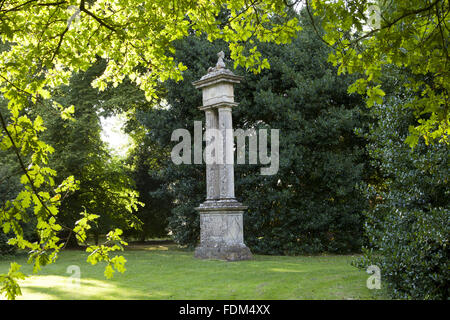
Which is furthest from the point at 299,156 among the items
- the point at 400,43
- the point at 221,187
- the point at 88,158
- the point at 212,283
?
the point at 400,43

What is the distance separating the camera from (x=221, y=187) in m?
13.4

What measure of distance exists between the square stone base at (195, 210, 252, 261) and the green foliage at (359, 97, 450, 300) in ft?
18.3

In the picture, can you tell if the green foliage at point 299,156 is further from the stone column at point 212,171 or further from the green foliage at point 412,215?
the green foliage at point 412,215

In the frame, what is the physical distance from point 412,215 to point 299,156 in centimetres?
867

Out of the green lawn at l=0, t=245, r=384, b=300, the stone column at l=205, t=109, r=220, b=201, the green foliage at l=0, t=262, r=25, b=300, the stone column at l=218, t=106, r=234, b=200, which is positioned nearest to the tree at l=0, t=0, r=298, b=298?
the green foliage at l=0, t=262, r=25, b=300

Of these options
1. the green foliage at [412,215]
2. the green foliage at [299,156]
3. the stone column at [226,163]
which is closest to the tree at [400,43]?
the green foliage at [412,215]

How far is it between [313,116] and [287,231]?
4.11m

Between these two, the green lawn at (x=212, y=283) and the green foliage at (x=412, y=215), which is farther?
the green lawn at (x=212, y=283)

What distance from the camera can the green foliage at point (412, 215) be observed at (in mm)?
6258

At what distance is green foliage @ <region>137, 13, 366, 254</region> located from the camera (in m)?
15.5

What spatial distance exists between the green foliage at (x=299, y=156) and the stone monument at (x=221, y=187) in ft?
7.99

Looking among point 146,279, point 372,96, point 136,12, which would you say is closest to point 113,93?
point 146,279

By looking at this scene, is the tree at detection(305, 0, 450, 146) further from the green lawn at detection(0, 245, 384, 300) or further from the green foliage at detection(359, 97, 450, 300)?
the green lawn at detection(0, 245, 384, 300)
